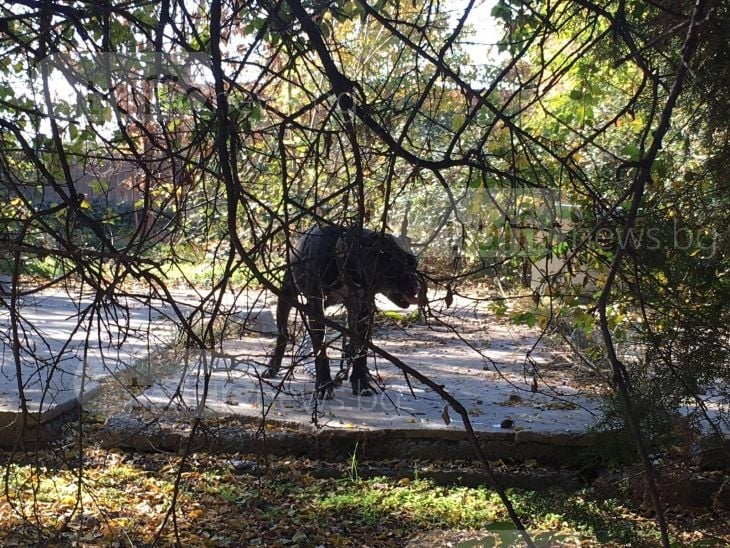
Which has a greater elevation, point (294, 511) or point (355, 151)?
point (355, 151)

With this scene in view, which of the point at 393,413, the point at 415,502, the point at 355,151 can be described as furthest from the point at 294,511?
the point at 355,151

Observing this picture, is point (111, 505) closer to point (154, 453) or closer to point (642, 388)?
point (154, 453)

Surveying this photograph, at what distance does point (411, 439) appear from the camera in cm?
596

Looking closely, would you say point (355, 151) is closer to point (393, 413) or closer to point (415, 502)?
point (415, 502)

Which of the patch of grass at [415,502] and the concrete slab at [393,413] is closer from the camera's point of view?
the patch of grass at [415,502]

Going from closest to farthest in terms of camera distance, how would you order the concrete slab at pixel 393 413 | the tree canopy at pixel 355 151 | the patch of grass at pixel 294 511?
1. the tree canopy at pixel 355 151
2. the patch of grass at pixel 294 511
3. the concrete slab at pixel 393 413

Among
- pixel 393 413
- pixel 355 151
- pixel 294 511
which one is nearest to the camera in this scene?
pixel 355 151

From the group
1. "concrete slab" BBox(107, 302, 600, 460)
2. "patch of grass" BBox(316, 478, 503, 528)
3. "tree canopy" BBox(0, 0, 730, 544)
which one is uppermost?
"tree canopy" BBox(0, 0, 730, 544)

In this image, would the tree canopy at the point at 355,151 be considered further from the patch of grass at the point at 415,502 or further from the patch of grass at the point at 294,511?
the patch of grass at the point at 415,502

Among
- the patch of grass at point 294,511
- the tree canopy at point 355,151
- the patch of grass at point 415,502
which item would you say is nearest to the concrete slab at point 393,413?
the patch of grass at point 294,511

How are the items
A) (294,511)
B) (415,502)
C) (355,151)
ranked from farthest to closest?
(415,502) → (294,511) → (355,151)

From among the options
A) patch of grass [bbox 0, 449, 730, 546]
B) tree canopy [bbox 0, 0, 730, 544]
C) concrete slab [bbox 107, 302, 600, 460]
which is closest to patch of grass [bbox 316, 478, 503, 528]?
patch of grass [bbox 0, 449, 730, 546]

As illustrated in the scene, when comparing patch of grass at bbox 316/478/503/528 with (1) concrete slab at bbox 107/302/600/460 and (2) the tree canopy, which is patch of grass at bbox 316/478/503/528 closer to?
(1) concrete slab at bbox 107/302/600/460

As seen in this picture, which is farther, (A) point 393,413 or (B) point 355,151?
(A) point 393,413
